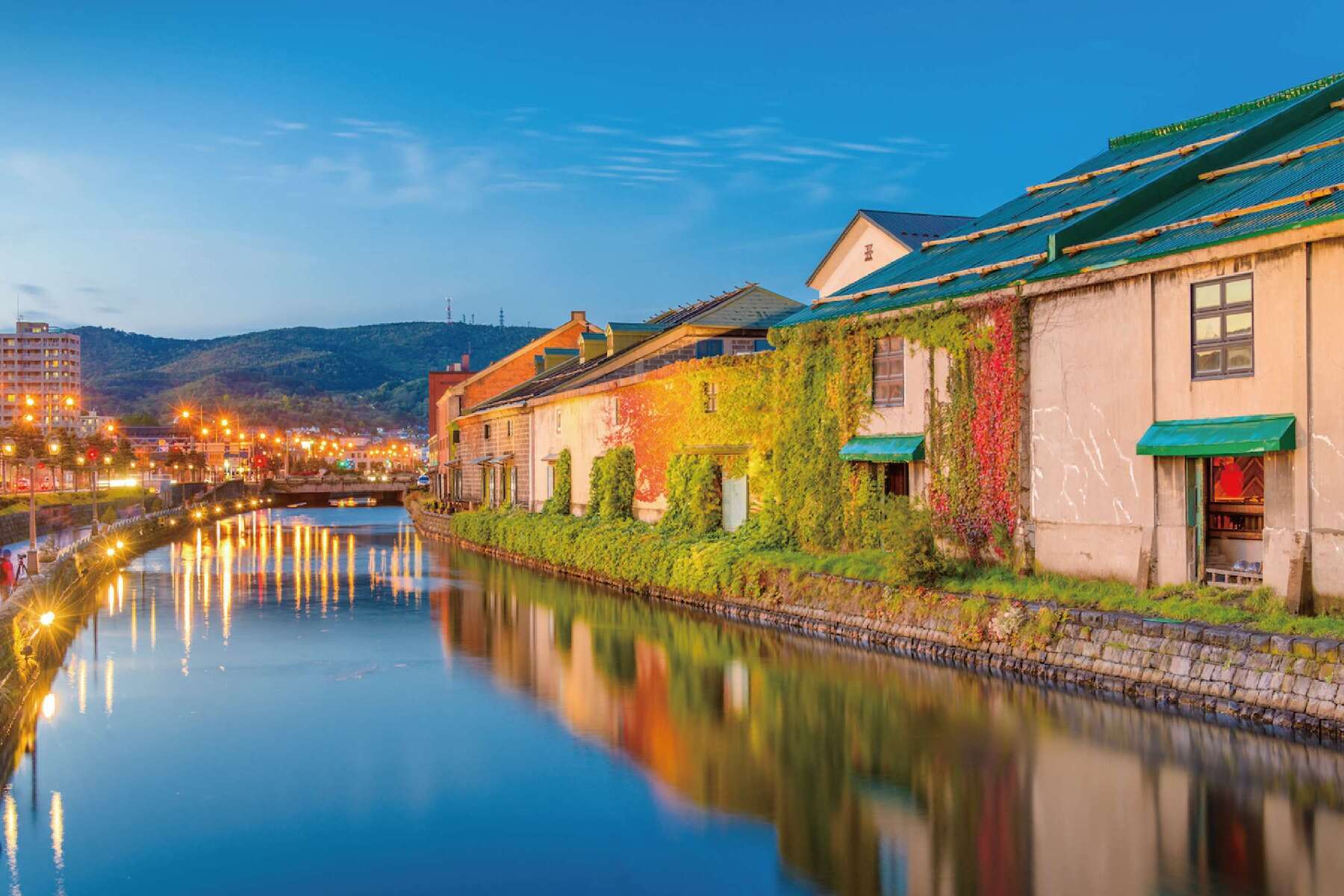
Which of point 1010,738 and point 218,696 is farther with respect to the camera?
point 218,696

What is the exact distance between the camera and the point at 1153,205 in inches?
793

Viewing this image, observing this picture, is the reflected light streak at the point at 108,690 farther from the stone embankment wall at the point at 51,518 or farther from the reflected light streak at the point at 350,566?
the stone embankment wall at the point at 51,518

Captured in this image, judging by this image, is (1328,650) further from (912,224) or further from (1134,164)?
(912,224)

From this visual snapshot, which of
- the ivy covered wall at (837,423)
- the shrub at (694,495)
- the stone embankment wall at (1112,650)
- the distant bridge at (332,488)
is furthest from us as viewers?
the distant bridge at (332,488)

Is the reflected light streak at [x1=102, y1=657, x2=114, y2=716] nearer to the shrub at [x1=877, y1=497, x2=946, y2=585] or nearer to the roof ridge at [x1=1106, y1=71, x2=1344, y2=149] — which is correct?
the shrub at [x1=877, y1=497, x2=946, y2=585]

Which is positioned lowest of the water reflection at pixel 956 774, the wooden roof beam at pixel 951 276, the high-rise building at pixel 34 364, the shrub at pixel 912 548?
the water reflection at pixel 956 774

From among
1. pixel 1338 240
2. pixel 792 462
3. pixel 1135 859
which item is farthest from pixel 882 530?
pixel 1135 859

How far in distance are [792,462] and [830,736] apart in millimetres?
11890

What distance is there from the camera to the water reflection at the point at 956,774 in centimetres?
1002

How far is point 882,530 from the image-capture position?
21.4m

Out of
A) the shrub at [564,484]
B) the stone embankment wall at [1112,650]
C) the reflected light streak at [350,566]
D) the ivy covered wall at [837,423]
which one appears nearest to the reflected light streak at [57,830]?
the stone embankment wall at [1112,650]

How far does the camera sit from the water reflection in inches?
394

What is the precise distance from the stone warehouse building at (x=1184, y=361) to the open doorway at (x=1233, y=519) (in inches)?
1.1

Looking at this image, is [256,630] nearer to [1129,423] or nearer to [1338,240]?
[1129,423]
